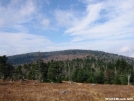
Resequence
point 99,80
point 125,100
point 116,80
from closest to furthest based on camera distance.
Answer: point 125,100, point 116,80, point 99,80

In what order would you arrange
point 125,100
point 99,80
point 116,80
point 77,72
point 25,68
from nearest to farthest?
1. point 125,100
2. point 116,80
3. point 99,80
4. point 77,72
5. point 25,68

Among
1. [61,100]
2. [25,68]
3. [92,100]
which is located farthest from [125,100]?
[25,68]

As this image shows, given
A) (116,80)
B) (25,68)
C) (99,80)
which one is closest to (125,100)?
(116,80)

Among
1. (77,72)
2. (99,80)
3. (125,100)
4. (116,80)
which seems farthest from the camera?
(77,72)

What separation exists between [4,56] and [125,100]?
59.0 meters

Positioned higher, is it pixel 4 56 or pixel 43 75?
pixel 4 56

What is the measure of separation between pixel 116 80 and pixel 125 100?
47.3 m

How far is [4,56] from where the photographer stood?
71000mm

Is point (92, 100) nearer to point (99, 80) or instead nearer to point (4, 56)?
point (99, 80)

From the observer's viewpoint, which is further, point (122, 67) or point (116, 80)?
point (122, 67)

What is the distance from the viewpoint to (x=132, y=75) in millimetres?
67562

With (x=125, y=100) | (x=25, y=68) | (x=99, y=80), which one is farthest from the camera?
(x=25, y=68)

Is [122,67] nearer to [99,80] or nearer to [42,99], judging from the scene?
[99,80]

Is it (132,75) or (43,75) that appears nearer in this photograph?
(132,75)
